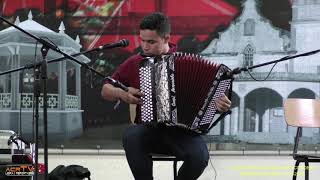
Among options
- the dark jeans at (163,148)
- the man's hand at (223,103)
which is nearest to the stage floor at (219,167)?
the dark jeans at (163,148)

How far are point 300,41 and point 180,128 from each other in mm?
1903

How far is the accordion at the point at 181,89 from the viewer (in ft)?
7.72

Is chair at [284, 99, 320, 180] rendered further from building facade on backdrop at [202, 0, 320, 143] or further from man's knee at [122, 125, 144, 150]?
man's knee at [122, 125, 144, 150]

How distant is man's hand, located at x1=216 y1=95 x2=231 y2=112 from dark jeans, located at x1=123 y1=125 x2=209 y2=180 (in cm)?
25

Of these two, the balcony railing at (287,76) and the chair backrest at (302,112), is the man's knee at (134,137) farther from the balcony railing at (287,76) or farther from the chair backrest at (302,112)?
the balcony railing at (287,76)

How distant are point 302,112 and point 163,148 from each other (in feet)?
3.41

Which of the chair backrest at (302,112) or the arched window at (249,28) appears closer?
the chair backrest at (302,112)

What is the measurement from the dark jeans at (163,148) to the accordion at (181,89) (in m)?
0.13

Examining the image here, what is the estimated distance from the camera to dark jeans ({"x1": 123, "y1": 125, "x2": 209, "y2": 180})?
2.49 m

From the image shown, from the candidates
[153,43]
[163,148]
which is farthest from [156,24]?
[163,148]

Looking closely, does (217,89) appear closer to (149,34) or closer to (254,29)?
(149,34)

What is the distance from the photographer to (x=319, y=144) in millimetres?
3982

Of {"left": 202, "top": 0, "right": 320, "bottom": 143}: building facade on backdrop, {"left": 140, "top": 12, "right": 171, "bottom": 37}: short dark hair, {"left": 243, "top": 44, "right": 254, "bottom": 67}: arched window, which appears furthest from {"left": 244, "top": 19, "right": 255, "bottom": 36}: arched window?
{"left": 140, "top": 12, "right": 171, "bottom": 37}: short dark hair

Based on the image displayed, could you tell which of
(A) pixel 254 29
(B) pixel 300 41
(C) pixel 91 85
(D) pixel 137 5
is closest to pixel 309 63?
(B) pixel 300 41
